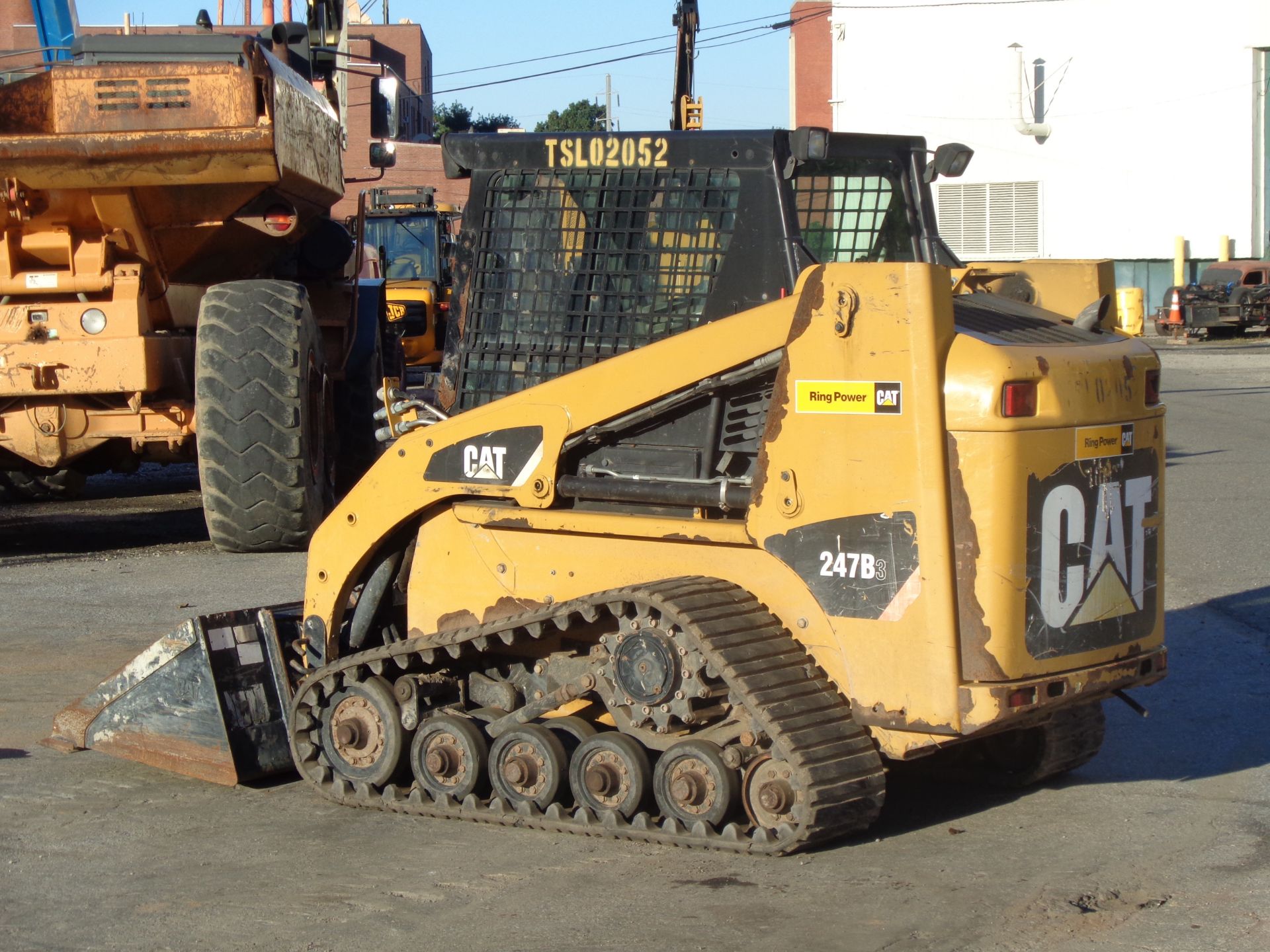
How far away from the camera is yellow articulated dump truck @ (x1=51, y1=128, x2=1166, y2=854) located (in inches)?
165

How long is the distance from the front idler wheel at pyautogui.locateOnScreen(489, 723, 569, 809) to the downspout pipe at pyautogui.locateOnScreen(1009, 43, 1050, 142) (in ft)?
124

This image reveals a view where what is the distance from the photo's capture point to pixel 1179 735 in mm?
5801

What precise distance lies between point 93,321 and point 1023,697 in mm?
6062

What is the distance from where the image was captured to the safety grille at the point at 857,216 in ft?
17.7

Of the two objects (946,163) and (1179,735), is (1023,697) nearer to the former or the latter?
(1179,735)

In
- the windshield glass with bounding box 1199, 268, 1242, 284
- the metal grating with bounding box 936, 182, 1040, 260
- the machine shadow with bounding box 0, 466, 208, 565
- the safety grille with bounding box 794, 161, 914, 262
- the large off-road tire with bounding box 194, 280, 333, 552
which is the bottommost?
the machine shadow with bounding box 0, 466, 208, 565

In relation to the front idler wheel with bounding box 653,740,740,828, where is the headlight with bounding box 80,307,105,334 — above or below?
above

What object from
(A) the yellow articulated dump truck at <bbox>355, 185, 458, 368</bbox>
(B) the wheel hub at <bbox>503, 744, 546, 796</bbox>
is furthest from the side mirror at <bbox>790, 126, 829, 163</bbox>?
(A) the yellow articulated dump truck at <bbox>355, 185, 458, 368</bbox>

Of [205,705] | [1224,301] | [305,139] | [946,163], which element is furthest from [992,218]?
[205,705]

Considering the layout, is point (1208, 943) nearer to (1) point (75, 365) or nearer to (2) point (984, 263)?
(2) point (984, 263)

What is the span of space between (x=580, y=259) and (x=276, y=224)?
4.03 meters

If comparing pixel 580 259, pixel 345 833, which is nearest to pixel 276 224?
pixel 580 259

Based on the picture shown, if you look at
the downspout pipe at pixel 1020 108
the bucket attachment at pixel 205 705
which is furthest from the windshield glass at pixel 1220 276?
the bucket attachment at pixel 205 705

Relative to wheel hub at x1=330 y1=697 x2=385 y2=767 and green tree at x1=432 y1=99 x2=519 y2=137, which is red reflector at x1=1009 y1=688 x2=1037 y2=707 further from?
green tree at x1=432 y1=99 x2=519 y2=137
